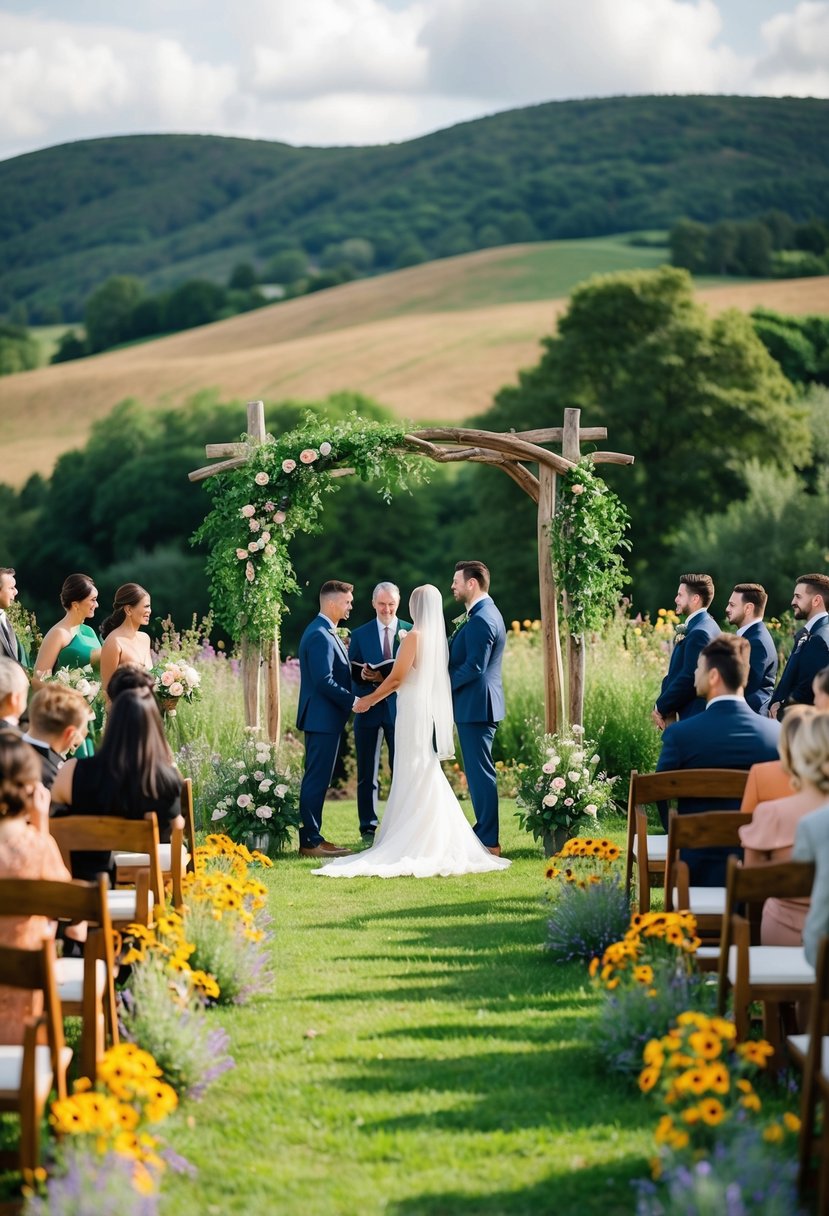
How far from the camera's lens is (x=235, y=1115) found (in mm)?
4707

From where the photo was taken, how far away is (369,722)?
35.8ft

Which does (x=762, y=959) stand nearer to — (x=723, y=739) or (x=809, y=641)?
(x=723, y=739)

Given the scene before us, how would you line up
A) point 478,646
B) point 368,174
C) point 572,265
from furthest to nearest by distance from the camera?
point 368,174 < point 572,265 < point 478,646

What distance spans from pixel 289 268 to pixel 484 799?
74.8 metres

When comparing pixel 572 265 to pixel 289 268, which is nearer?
pixel 572 265

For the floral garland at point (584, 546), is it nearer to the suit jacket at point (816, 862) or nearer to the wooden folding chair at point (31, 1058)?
the suit jacket at point (816, 862)

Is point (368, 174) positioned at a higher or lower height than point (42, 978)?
higher

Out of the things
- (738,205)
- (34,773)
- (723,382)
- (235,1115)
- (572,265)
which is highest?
(738,205)

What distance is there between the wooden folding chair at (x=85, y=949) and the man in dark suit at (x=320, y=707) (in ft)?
17.0

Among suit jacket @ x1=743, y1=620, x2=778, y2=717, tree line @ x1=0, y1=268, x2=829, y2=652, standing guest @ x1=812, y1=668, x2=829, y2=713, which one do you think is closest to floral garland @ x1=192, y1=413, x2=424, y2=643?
suit jacket @ x1=743, y1=620, x2=778, y2=717

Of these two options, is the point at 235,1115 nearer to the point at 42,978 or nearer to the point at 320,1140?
the point at 320,1140

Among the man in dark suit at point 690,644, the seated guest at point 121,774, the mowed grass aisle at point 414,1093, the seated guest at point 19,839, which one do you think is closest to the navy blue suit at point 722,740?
the mowed grass aisle at point 414,1093

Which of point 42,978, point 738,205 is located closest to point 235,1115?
point 42,978

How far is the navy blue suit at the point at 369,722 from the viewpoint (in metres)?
10.7
